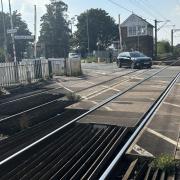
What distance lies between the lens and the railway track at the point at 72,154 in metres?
6.52

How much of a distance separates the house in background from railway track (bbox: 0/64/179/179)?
229 ft

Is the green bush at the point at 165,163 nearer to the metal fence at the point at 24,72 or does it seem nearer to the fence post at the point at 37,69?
the metal fence at the point at 24,72

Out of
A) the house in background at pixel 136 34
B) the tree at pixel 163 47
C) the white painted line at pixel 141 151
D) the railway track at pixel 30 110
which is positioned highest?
the house in background at pixel 136 34

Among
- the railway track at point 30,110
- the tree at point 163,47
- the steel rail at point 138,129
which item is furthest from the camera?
the tree at point 163,47

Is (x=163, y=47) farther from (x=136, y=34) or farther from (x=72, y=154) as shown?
(x=72, y=154)

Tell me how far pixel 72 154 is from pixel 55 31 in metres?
82.9

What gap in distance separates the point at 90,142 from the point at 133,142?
95cm

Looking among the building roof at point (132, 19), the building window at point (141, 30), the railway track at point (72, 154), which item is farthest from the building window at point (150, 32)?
the railway track at point (72, 154)

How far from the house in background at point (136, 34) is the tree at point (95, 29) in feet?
31.4

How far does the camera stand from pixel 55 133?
9328mm

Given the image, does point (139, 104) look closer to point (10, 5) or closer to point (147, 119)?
point (147, 119)

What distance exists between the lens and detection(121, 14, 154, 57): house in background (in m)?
79.1

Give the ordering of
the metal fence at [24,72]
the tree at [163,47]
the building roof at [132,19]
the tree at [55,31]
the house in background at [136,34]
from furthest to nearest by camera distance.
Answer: the tree at [55,31] < the tree at [163,47] < the building roof at [132,19] < the house in background at [136,34] < the metal fence at [24,72]

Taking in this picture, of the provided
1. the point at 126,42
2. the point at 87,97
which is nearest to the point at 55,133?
the point at 87,97
